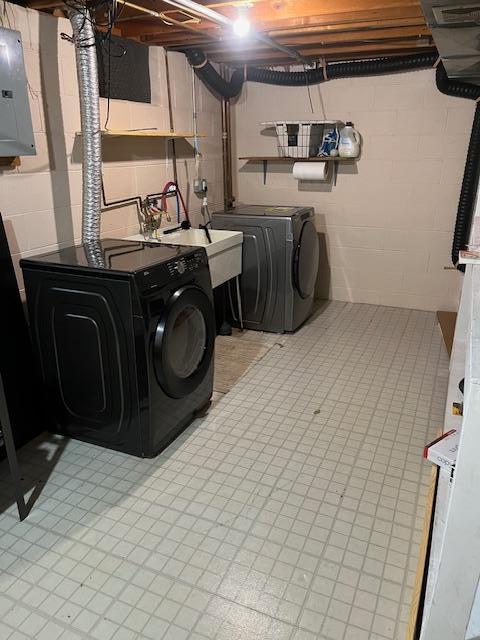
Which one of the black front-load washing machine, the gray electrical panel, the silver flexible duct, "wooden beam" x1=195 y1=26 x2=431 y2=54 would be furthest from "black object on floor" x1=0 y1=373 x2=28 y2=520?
"wooden beam" x1=195 y1=26 x2=431 y2=54

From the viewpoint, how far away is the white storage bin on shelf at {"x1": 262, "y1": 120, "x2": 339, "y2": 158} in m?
3.92

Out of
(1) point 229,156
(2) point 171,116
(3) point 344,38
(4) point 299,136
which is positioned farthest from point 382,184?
(2) point 171,116

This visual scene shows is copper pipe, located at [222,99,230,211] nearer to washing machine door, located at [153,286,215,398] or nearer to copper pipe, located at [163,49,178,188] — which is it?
copper pipe, located at [163,49,178,188]

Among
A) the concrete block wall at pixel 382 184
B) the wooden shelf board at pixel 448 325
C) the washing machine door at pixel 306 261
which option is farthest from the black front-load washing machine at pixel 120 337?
the concrete block wall at pixel 382 184

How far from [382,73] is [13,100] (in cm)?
293

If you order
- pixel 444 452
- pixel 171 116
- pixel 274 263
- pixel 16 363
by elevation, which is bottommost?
pixel 16 363

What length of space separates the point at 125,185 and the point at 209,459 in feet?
6.23

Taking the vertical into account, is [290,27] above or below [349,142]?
above

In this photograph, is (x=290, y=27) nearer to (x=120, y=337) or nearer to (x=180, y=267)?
(x=180, y=267)

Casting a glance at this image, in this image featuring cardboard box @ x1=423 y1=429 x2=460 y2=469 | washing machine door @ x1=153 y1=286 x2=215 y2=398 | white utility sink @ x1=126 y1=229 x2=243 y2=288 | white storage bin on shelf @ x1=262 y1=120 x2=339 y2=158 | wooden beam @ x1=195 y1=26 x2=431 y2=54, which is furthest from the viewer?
white storage bin on shelf @ x1=262 y1=120 x2=339 y2=158

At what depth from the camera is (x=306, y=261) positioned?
12.5 feet

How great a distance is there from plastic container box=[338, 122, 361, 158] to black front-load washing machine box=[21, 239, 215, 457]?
221 centimetres

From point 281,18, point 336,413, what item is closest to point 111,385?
point 336,413

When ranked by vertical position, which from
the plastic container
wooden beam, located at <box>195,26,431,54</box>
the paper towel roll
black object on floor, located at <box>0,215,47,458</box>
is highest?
wooden beam, located at <box>195,26,431,54</box>
